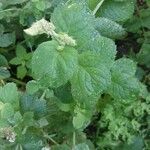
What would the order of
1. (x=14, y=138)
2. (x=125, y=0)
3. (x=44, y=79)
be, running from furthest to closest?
1. (x=125, y=0)
2. (x=14, y=138)
3. (x=44, y=79)

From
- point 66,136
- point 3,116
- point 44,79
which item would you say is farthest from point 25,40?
point 44,79

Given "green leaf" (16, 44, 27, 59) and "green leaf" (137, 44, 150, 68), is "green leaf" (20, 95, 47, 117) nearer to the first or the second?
"green leaf" (16, 44, 27, 59)

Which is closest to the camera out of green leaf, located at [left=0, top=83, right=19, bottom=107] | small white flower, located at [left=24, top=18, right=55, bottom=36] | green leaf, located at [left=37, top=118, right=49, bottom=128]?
small white flower, located at [left=24, top=18, right=55, bottom=36]

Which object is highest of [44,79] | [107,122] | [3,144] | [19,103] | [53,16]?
[53,16]

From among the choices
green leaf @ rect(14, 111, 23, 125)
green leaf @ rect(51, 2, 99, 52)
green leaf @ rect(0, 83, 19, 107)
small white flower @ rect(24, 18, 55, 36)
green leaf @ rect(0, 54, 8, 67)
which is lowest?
green leaf @ rect(0, 54, 8, 67)

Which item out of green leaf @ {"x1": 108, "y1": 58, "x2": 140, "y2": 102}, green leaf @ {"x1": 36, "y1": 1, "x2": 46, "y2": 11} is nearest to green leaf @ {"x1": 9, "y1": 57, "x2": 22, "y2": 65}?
green leaf @ {"x1": 36, "y1": 1, "x2": 46, "y2": 11}

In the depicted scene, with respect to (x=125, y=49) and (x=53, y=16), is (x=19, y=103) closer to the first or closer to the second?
(x=53, y=16)

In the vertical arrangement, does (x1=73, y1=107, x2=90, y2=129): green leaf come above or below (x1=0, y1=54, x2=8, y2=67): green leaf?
above

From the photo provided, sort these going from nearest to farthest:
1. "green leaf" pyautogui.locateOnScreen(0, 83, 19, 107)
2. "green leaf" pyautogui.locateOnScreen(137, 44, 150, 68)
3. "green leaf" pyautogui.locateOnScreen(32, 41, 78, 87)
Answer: "green leaf" pyautogui.locateOnScreen(32, 41, 78, 87), "green leaf" pyautogui.locateOnScreen(0, 83, 19, 107), "green leaf" pyautogui.locateOnScreen(137, 44, 150, 68)
